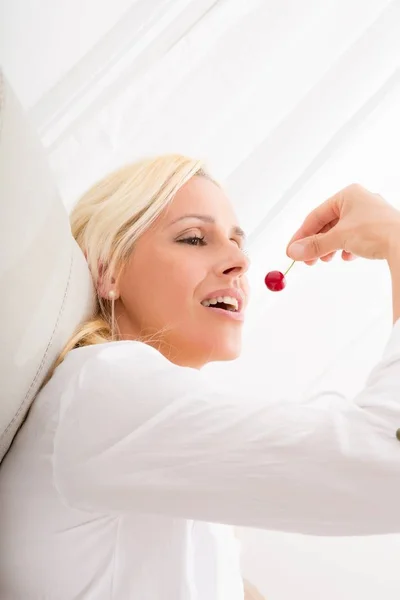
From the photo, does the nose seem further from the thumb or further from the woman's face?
the thumb

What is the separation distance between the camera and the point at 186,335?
36.5 inches

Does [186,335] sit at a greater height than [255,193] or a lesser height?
lesser

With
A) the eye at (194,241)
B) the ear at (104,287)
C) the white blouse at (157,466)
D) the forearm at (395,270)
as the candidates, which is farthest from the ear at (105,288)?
the forearm at (395,270)

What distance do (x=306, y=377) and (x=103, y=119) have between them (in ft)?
3.02

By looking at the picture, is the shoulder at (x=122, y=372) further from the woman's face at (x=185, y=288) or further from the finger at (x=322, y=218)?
the finger at (x=322, y=218)

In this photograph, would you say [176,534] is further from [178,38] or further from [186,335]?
[178,38]

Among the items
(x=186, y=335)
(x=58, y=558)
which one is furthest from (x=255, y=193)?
(x=58, y=558)

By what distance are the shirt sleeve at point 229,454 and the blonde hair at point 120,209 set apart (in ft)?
1.08

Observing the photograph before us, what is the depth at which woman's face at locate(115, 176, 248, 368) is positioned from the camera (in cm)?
93

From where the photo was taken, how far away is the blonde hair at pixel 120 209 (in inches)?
38.1

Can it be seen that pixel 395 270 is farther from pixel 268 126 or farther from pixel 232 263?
pixel 268 126

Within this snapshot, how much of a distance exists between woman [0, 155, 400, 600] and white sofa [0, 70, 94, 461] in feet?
0.10

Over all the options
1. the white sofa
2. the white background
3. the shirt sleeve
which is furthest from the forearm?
the white background

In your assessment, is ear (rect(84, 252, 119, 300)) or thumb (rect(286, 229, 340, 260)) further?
ear (rect(84, 252, 119, 300))
